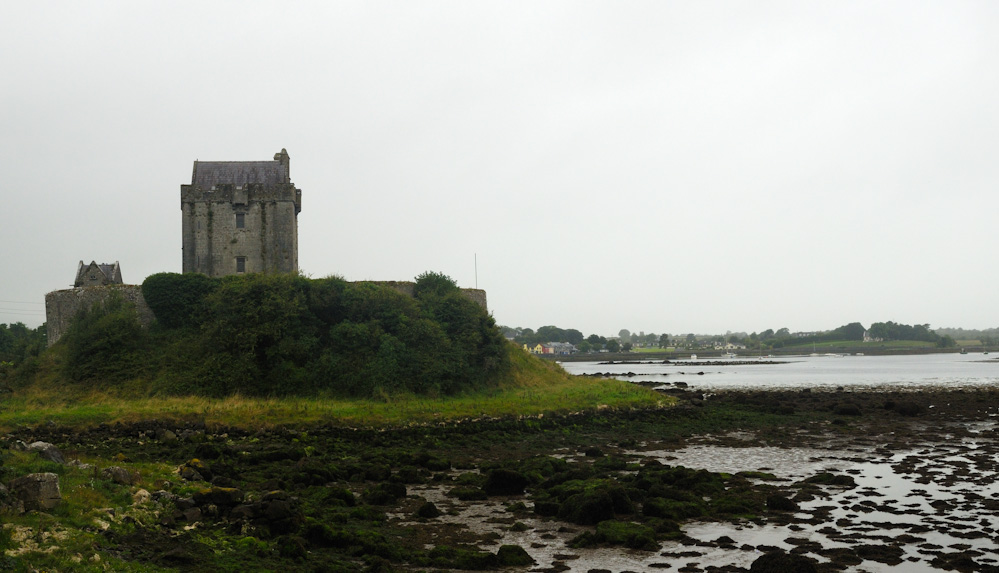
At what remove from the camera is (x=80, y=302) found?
39.8 metres

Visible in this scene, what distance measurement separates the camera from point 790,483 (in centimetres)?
1984

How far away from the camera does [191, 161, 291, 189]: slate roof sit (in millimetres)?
49125

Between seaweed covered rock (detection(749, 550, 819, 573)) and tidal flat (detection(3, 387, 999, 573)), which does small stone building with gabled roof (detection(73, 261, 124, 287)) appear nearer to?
tidal flat (detection(3, 387, 999, 573))

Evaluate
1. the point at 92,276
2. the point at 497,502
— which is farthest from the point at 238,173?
the point at 497,502

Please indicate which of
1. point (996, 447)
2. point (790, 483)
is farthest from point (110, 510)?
point (996, 447)

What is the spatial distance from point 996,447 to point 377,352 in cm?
2593

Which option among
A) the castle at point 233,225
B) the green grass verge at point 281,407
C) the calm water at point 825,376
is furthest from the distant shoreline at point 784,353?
the green grass verge at point 281,407

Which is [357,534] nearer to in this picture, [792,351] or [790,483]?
[790,483]

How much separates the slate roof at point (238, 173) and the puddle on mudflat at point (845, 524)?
3555 cm

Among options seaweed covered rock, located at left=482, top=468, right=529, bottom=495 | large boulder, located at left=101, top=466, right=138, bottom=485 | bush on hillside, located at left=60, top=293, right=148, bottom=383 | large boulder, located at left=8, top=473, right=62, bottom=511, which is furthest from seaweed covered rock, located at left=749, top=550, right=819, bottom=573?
bush on hillside, located at left=60, top=293, right=148, bottom=383

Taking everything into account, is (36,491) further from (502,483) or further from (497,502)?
(502,483)

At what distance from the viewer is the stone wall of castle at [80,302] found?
3978cm

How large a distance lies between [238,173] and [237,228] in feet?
13.9

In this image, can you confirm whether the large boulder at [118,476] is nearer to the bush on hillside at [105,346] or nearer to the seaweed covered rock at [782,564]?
the seaweed covered rock at [782,564]
